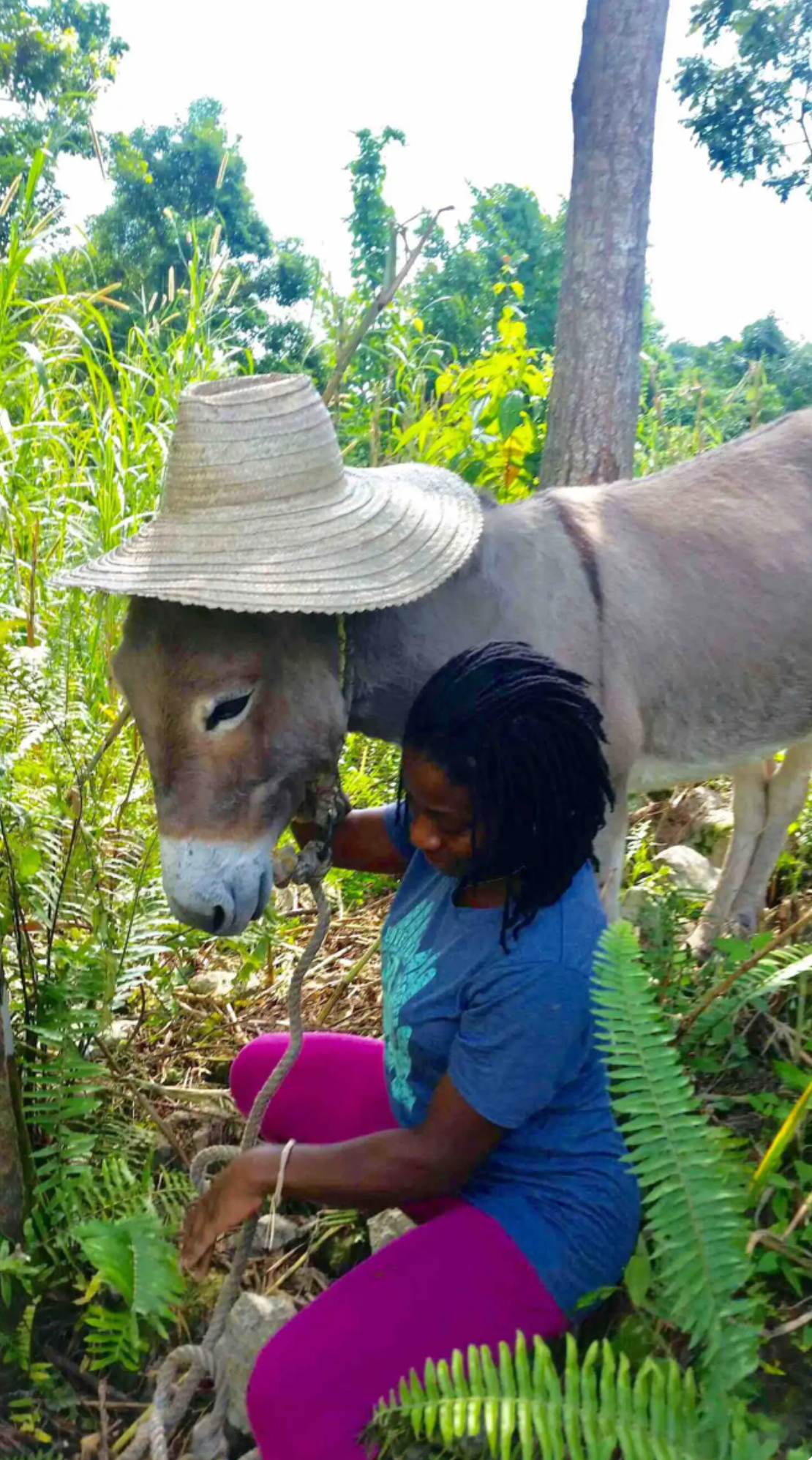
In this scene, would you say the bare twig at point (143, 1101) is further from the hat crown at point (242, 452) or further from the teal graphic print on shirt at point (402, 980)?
the hat crown at point (242, 452)

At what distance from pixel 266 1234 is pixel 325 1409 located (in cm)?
65

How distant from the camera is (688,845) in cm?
375

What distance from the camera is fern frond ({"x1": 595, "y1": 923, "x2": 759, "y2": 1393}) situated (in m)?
1.24

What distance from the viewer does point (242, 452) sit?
1.58 metres

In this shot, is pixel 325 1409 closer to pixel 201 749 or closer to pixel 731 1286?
pixel 731 1286

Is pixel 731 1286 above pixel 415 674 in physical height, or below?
below

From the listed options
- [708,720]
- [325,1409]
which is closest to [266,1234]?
[325,1409]

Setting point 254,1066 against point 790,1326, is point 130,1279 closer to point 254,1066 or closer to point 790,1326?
point 254,1066

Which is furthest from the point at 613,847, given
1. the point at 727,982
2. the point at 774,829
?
the point at 774,829

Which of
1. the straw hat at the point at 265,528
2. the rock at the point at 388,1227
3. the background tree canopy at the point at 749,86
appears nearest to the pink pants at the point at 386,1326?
the rock at the point at 388,1227

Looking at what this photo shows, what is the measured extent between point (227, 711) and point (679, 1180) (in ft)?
3.08

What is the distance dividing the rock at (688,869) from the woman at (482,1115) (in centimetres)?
178

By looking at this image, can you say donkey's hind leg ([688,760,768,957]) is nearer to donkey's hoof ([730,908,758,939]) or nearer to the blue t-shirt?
donkey's hoof ([730,908,758,939])

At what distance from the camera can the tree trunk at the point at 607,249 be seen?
4078 millimetres
